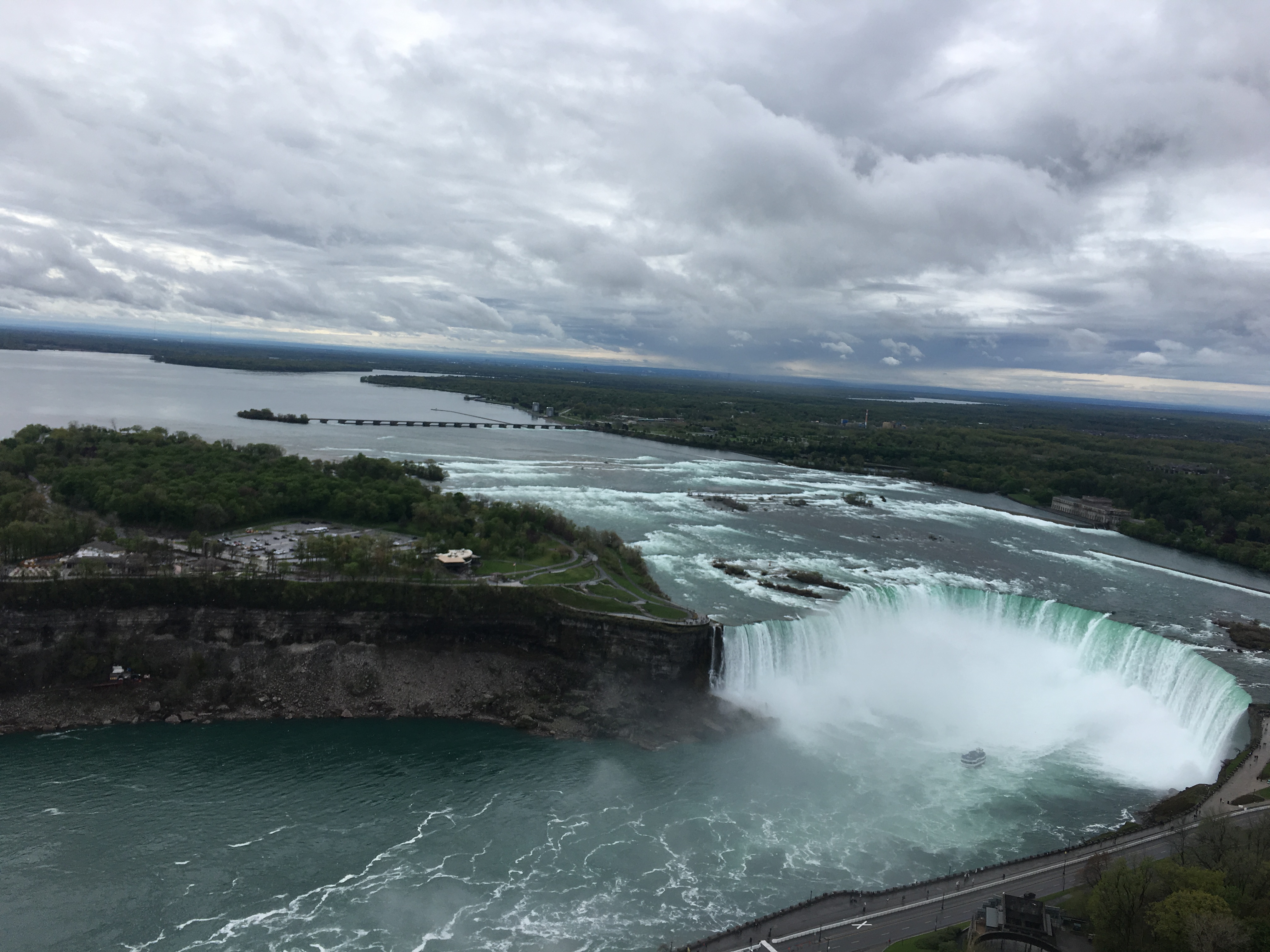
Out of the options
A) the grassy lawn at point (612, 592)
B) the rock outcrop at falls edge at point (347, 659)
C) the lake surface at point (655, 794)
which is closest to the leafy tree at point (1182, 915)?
the lake surface at point (655, 794)

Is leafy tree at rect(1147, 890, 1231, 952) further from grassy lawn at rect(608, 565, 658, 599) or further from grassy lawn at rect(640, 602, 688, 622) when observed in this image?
grassy lawn at rect(608, 565, 658, 599)

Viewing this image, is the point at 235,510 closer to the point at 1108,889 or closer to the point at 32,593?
the point at 32,593

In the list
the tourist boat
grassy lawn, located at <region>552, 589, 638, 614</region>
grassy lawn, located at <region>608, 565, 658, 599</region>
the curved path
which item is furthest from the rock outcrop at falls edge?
the curved path

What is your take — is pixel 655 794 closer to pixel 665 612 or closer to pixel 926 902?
Answer: pixel 926 902

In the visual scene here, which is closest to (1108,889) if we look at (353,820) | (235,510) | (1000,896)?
(1000,896)

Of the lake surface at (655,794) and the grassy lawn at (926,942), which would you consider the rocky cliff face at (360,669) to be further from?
the grassy lawn at (926,942)

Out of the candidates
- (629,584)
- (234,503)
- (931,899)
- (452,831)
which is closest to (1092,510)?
(629,584)

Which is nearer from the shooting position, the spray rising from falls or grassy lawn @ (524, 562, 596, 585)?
the spray rising from falls
